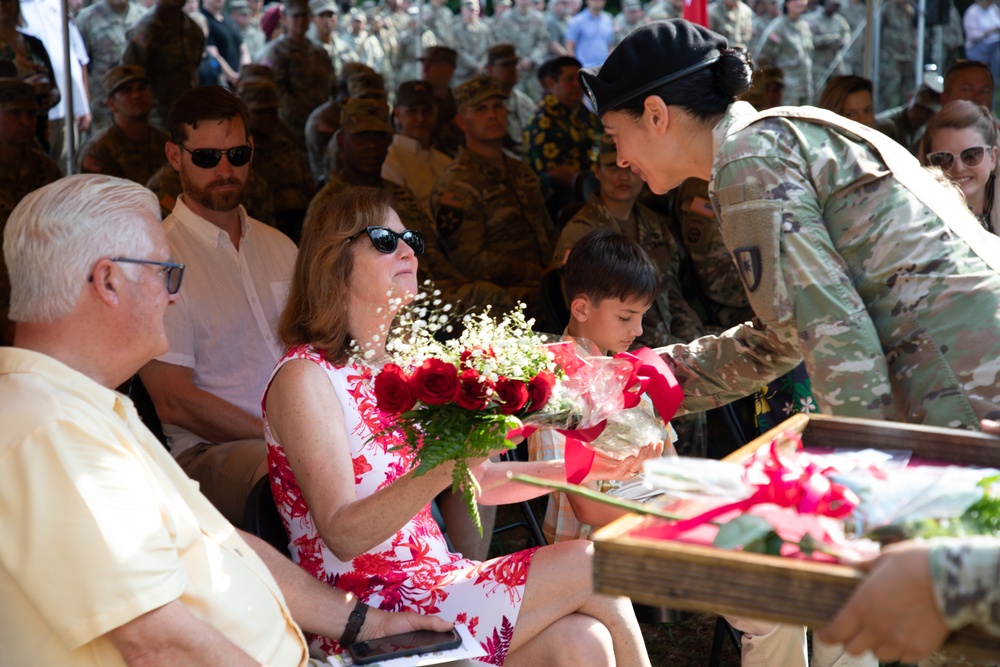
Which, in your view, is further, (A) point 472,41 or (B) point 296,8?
(A) point 472,41

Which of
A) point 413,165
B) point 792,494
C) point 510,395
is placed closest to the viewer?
point 792,494

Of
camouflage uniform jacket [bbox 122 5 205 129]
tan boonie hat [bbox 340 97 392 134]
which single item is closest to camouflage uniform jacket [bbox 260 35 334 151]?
camouflage uniform jacket [bbox 122 5 205 129]

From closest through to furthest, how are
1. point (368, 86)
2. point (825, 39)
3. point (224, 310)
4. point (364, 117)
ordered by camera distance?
point (224, 310) < point (364, 117) < point (368, 86) < point (825, 39)

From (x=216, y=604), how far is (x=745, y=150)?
1358 mm

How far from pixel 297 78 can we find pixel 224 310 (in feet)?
24.9

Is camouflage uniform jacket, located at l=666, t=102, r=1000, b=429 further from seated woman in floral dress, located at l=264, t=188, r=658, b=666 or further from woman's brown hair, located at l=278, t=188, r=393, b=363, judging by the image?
woman's brown hair, located at l=278, t=188, r=393, b=363

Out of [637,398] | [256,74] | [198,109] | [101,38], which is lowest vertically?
[101,38]

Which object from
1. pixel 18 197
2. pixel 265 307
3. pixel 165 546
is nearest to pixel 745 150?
pixel 165 546

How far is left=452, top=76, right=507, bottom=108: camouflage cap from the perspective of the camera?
287 inches

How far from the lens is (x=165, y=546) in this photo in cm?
184

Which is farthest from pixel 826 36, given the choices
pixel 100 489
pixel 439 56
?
pixel 100 489

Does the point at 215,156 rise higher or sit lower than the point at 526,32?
higher

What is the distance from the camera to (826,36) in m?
17.5

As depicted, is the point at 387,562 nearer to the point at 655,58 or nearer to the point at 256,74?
the point at 655,58
